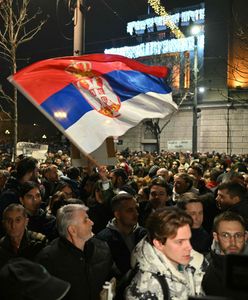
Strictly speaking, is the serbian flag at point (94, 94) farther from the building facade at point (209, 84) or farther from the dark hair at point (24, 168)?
the building facade at point (209, 84)

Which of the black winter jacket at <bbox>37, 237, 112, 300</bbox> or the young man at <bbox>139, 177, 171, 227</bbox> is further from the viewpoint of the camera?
the young man at <bbox>139, 177, 171, 227</bbox>

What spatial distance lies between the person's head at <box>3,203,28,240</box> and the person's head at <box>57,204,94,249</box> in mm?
633

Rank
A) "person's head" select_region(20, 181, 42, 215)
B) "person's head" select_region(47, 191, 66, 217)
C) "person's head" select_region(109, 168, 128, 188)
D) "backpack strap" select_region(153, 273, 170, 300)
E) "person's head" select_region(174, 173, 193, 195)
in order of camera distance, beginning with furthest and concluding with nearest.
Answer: "person's head" select_region(109, 168, 128, 188), "person's head" select_region(174, 173, 193, 195), "person's head" select_region(47, 191, 66, 217), "person's head" select_region(20, 181, 42, 215), "backpack strap" select_region(153, 273, 170, 300)

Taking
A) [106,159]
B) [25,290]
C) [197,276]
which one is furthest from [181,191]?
[25,290]

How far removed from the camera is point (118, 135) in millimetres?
4531

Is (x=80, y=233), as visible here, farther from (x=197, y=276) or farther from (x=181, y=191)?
(x=181, y=191)

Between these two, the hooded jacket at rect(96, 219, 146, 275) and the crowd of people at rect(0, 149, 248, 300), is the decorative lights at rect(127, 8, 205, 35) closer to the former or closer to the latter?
the crowd of people at rect(0, 149, 248, 300)

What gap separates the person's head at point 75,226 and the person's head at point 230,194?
7.83ft

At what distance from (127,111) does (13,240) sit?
6.05 feet

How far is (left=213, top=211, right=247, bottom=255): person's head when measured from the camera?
3.83 m

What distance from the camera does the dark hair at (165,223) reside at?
319 centimetres

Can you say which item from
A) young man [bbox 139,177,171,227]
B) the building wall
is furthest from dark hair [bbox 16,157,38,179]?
the building wall

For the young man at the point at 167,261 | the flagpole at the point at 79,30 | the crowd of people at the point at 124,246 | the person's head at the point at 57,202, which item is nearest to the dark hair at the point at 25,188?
the crowd of people at the point at 124,246

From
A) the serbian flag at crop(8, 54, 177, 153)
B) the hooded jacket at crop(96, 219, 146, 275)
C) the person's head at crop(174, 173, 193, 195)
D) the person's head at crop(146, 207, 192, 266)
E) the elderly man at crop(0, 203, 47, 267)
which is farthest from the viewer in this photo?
the person's head at crop(174, 173, 193, 195)
